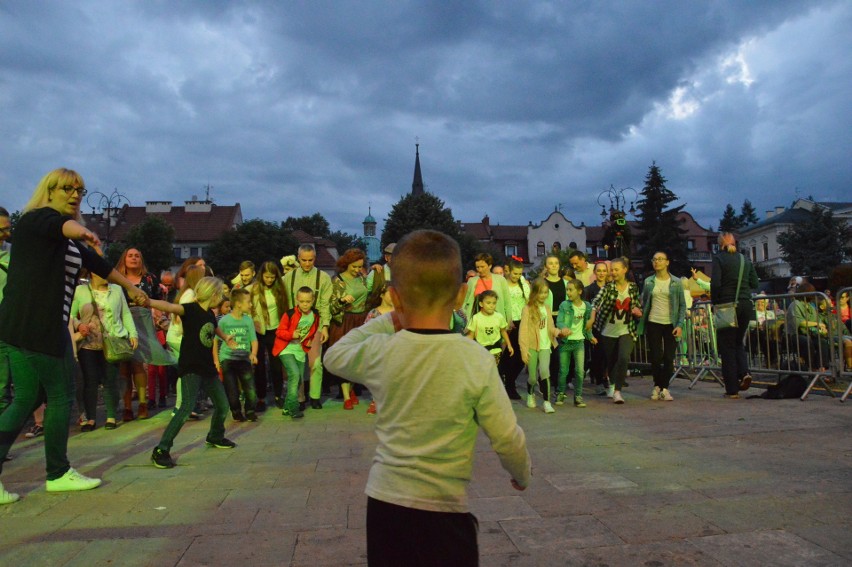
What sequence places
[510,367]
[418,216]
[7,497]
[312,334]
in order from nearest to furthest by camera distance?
[7,497]
[312,334]
[510,367]
[418,216]

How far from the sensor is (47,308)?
4590 millimetres

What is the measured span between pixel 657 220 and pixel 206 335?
66346mm

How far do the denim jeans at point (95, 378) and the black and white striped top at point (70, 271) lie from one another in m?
3.18

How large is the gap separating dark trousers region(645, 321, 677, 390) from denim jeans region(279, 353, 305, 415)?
4.76 meters

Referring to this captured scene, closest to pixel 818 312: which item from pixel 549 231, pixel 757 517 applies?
pixel 757 517

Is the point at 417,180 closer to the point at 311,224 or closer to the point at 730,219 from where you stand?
the point at 311,224

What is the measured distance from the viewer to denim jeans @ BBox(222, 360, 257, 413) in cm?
839

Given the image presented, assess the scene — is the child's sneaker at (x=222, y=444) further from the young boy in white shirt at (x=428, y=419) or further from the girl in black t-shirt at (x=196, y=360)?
the young boy in white shirt at (x=428, y=419)

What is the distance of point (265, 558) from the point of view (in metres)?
3.33

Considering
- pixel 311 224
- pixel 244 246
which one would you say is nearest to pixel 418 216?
pixel 244 246

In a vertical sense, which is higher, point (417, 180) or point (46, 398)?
point (417, 180)

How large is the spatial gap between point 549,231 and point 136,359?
9485 cm

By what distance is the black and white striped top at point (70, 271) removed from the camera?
471 cm

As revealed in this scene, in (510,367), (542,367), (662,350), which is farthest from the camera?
(510,367)
